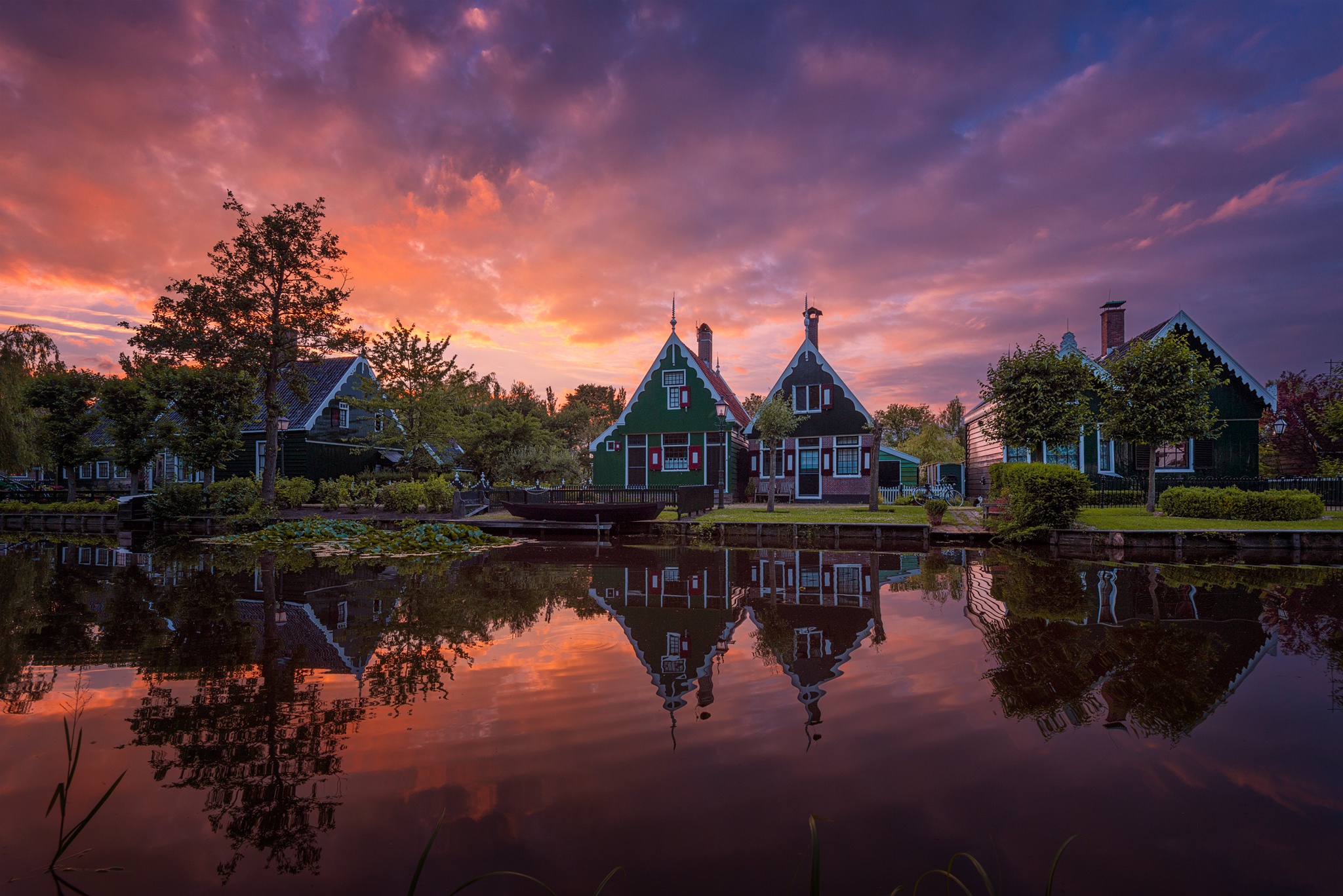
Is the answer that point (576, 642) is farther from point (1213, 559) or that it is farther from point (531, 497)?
point (531, 497)

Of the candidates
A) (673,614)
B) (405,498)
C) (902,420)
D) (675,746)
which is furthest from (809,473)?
(902,420)

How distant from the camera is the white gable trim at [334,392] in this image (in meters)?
30.2

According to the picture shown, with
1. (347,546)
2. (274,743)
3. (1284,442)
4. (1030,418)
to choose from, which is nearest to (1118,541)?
(1030,418)

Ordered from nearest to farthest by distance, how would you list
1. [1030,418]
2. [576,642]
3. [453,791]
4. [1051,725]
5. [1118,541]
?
[453,791] → [1051,725] → [576,642] → [1118,541] → [1030,418]

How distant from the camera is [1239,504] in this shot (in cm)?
1778

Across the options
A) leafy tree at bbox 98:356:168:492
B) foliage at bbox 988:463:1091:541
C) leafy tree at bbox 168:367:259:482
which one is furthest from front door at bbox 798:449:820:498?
leafy tree at bbox 98:356:168:492

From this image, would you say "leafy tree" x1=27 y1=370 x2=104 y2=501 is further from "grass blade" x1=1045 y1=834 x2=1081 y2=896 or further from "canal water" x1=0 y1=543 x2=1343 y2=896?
"grass blade" x1=1045 y1=834 x2=1081 y2=896

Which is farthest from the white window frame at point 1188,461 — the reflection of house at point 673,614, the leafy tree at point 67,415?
the leafy tree at point 67,415

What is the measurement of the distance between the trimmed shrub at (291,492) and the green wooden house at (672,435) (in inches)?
498

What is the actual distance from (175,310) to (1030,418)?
31.2m

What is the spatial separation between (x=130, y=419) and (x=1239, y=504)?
4192 centimetres

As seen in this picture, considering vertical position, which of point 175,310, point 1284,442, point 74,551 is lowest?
point 74,551

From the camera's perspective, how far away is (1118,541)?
1594 cm

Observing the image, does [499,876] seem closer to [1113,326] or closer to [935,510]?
[935,510]
